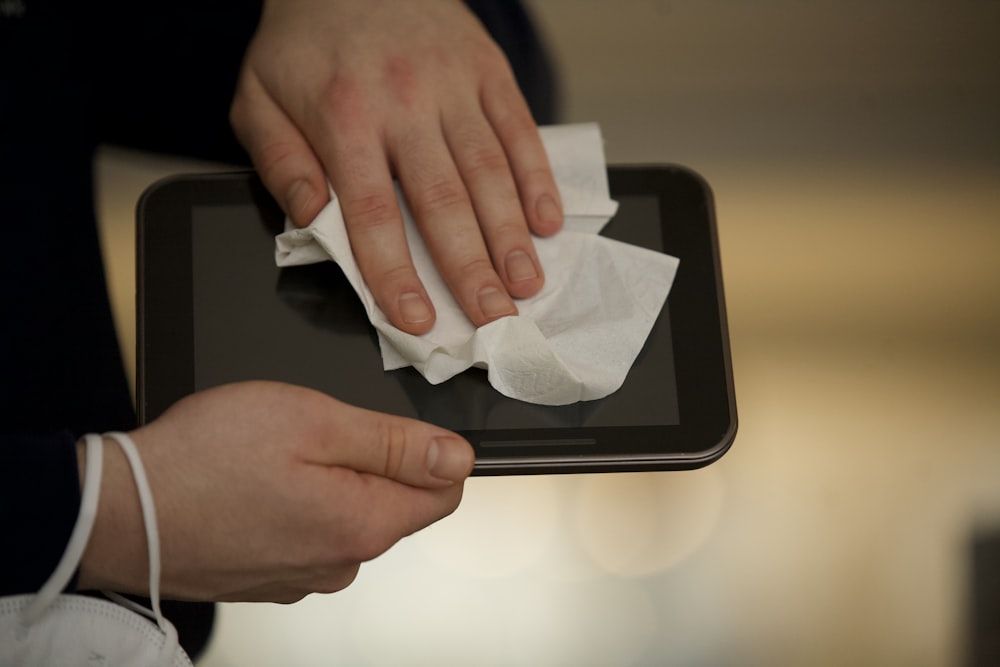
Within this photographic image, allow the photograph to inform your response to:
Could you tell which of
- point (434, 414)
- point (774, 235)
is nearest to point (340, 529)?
point (434, 414)

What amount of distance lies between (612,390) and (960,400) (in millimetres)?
211

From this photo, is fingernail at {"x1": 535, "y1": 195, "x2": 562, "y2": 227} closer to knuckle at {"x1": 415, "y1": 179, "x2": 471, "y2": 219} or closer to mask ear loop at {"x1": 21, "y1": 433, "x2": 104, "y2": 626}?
knuckle at {"x1": 415, "y1": 179, "x2": 471, "y2": 219}

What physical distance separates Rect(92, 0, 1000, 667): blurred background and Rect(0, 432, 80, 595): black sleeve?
13 cm

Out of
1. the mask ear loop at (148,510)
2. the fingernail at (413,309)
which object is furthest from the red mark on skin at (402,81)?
the mask ear loop at (148,510)

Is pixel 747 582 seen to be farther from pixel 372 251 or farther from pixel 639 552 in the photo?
pixel 372 251

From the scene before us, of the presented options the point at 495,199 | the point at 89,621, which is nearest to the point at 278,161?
the point at 495,199

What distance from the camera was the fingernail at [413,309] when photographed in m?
0.41

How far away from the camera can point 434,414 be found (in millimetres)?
412

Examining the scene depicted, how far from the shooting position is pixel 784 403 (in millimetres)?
498

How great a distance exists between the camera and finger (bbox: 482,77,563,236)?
45 centimetres

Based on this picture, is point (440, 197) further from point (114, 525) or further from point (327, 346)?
point (114, 525)

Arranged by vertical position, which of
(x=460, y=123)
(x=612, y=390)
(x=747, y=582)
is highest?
(x=460, y=123)

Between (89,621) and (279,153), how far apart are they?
0.22m

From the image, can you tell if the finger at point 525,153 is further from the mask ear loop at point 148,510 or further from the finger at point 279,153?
the mask ear loop at point 148,510
